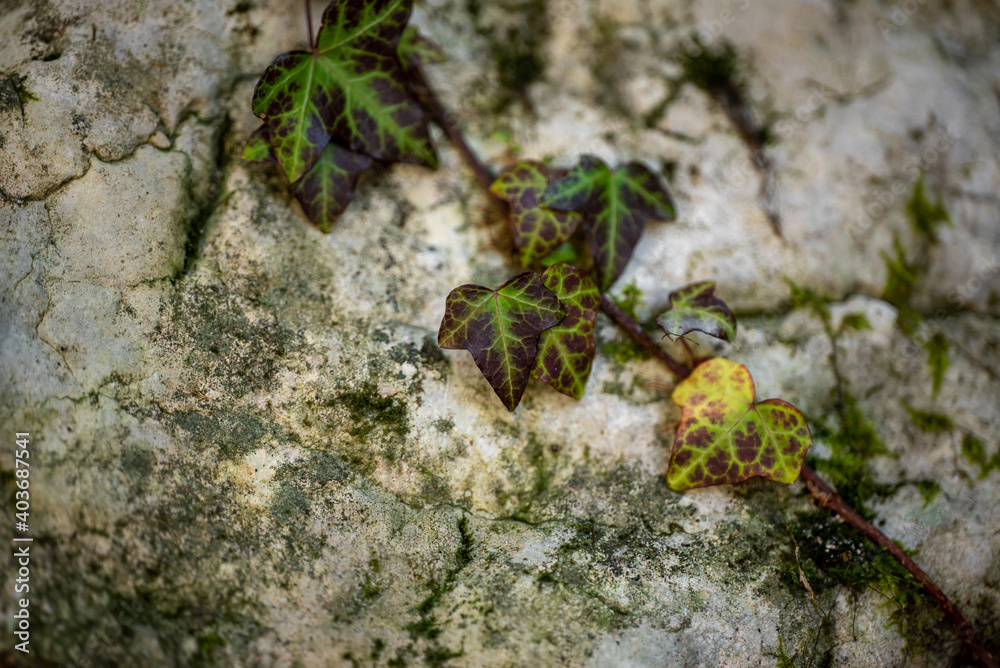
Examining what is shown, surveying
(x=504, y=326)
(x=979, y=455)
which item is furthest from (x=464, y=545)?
(x=979, y=455)

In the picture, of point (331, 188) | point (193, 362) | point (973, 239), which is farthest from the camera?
point (973, 239)

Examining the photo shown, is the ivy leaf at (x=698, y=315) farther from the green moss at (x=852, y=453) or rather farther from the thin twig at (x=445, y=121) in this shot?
the thin twig at (x=445, y=121)

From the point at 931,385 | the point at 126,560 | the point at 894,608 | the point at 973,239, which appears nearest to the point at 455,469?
the point at 126,560

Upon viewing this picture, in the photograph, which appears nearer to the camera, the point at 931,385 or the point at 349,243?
the point at 349,243

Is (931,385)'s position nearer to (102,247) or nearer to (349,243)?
(349,243)

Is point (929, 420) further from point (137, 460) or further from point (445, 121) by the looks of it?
point (137, 460)

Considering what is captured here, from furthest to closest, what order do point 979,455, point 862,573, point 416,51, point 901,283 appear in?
point 901,283, point 416,51, point 979,455, point 862,573
